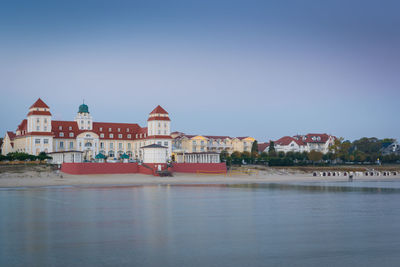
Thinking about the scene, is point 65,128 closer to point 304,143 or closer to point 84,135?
point 84,135

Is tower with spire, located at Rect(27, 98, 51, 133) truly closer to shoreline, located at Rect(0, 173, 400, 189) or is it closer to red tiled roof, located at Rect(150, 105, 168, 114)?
shoreline, located at Rect(0, 173, 400, 189)

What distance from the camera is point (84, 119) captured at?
88.9m

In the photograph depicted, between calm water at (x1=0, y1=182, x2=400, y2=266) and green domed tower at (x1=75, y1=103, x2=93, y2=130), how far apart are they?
54.8 metres

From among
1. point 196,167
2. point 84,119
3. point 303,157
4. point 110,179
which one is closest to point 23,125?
point 84,119

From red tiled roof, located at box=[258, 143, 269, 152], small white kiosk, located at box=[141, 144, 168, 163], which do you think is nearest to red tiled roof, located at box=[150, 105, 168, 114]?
small white kiosk, located at box=[141, 144, 168, 163]

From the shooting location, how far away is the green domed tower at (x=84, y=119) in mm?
88750

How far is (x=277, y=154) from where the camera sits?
94875mm

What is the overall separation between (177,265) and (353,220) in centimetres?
1414

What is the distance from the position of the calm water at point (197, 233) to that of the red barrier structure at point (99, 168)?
27134mm

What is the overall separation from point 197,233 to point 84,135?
219 ft

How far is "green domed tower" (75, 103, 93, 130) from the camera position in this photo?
88.8 metres

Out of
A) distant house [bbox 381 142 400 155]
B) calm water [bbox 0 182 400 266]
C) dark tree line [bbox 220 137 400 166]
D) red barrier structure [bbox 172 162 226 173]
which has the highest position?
distant house [bbox 381 142 400 155]

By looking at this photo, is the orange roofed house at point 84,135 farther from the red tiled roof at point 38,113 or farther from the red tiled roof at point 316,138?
the red tiled roof at point 316,138

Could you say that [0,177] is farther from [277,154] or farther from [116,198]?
[277,154]
